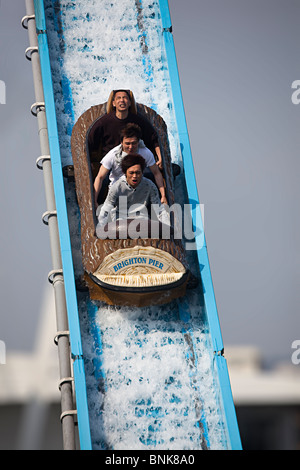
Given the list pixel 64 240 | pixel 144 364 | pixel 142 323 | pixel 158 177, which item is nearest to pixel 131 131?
pixel 158 177

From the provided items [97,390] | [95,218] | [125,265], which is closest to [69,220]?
[95,218]

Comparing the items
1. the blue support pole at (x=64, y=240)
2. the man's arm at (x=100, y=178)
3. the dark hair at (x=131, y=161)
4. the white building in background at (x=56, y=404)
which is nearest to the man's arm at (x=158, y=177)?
the dark hair at (x=131, y=161)

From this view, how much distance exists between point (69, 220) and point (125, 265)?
0.60 meters

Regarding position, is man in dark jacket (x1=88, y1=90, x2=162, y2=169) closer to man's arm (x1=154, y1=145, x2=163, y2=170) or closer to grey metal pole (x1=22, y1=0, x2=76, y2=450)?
man's arm (x1=154, y1=145, x2=163, y2=170)

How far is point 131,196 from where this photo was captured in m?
4.70

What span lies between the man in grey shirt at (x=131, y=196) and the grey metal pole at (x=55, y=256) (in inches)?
14.8

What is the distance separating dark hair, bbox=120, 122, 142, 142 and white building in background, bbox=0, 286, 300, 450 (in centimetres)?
601

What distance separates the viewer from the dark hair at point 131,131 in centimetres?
478

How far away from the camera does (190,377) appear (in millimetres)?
4375

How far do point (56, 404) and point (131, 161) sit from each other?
818cm

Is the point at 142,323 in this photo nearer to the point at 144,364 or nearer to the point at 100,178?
the point at 144,364

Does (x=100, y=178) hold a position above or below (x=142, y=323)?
above

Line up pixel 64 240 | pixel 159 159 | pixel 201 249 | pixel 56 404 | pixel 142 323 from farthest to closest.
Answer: pixel 56 404 < pixel 159 159 < pixel 201 249 < pixel 64 240 < pixel 142 323

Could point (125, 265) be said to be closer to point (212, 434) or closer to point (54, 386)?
point (212, 434)
